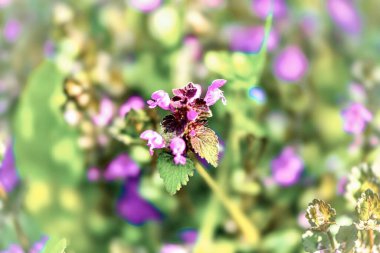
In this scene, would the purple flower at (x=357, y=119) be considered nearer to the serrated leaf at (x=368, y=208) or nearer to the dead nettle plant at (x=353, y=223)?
the dead nettle plant at (x=353, y=223)

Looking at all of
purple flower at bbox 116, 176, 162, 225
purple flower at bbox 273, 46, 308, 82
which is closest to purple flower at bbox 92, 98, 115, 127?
purple flower at bbox 116, 176, 162, 225

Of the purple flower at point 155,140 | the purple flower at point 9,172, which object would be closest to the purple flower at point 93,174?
the purple flower at point 9,172

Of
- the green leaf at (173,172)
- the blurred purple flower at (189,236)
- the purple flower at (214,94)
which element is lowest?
the green leaf at (173,172)

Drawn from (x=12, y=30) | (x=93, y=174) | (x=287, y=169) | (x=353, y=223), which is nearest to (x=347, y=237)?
(x=353, y=223)

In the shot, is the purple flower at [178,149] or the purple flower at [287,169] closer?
the purple flower at [178,149]

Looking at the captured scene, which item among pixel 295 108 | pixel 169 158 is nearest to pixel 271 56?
pixel 295 108

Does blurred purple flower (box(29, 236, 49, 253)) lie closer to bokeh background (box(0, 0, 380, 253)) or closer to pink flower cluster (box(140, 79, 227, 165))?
bokeh background (box(0, 0, 380, 253))

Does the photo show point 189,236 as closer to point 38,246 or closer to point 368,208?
point 38,246

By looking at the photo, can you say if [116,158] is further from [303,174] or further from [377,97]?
[377,97]
